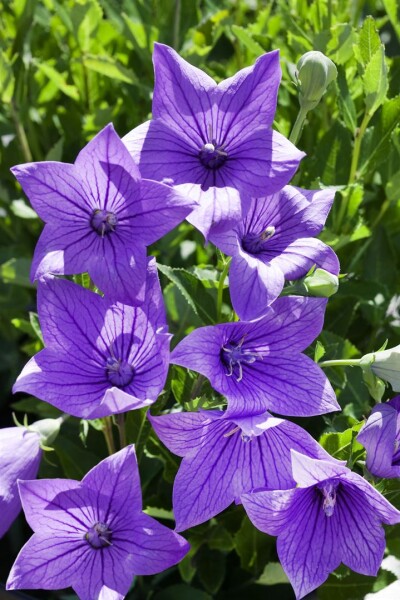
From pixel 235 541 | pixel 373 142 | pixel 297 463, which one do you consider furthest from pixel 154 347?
pixel 373 142

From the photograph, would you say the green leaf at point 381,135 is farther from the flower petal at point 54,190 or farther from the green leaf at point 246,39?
the flower petal at point 54,190

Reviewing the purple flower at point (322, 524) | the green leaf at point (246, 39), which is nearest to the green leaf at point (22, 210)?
the green leaf at point (246, 39)

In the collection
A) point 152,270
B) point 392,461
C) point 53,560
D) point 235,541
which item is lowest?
point 235,541

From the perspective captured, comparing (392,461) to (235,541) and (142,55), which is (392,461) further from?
(142,55)

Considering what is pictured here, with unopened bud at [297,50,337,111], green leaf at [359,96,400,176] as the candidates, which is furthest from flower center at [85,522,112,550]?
green leaf at [359,96,400,176]

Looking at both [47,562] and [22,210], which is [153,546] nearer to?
[47,562]

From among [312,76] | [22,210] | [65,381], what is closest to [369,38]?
[312,76]
